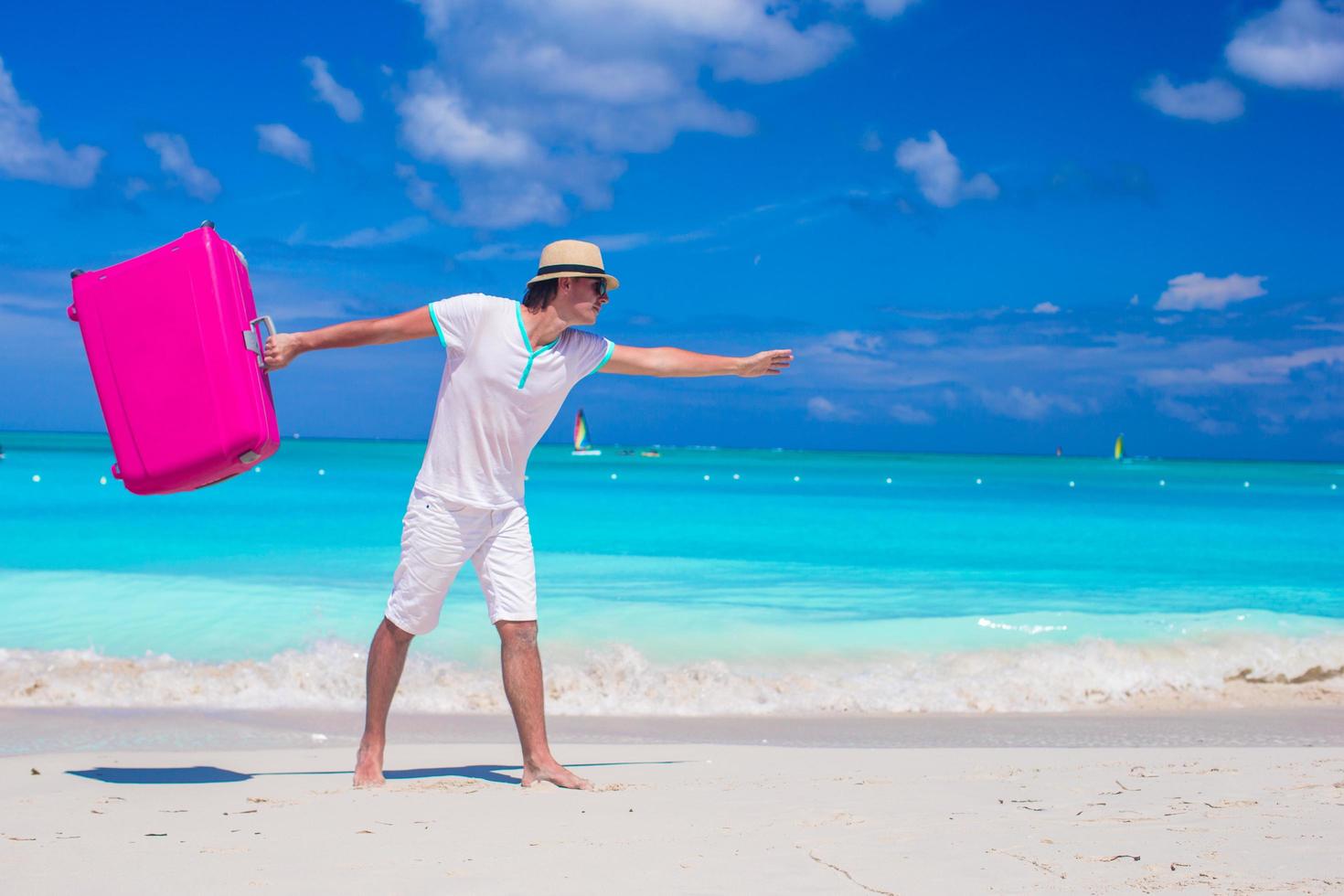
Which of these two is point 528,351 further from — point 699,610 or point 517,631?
point 699,610

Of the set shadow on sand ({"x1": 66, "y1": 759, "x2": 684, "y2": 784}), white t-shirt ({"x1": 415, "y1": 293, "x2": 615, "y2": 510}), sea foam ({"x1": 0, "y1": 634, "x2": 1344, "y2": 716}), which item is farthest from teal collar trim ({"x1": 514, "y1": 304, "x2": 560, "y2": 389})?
sea foam ({"x1": 0, "y1": 634, "x2": 1344, "y2": 716})

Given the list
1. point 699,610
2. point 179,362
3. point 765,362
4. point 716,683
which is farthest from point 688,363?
point 699,610

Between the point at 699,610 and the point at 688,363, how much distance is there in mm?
6479

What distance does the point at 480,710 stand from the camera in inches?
239

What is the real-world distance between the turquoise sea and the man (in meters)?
2.42

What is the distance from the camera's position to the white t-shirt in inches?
141

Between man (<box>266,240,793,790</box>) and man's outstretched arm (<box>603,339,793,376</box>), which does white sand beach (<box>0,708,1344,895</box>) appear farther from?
man's outstretched arm (<box>603,339,793,376</box>)

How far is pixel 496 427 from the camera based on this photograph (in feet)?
11.8

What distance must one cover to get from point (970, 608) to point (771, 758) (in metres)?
7.14

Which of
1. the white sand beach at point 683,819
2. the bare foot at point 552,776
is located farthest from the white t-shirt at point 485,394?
the white sand beach at point 683,819

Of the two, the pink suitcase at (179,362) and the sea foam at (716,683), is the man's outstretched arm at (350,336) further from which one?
the sea foam at (716,683)

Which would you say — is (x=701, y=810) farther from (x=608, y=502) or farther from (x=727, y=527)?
(x=608, y=502)

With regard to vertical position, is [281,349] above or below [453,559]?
above

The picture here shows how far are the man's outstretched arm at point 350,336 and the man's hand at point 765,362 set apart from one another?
3.38 feet
